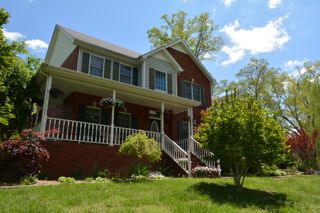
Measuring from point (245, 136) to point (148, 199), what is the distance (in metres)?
3.69

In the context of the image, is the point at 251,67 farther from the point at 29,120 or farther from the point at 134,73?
the point at 29,120

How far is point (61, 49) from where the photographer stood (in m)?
17.2

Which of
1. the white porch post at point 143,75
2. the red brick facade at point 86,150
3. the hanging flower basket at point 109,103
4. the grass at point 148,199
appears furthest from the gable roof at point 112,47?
the grass at point 148,199

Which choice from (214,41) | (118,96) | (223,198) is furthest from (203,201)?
(214,41)

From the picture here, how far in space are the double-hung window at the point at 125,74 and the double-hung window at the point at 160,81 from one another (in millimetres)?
1849

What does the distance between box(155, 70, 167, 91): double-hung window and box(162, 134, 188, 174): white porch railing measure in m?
4.65

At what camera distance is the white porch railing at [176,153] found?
12.1 meters

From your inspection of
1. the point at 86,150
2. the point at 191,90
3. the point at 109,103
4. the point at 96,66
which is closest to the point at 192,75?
the point at 191,90

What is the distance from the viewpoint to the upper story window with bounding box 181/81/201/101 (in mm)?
18641

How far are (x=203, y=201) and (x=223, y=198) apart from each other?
85 centimetres

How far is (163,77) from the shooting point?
17484mm

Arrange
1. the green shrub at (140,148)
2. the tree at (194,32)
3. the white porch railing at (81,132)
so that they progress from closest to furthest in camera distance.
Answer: the green shrub at (140,148) < the white porch railing at (81,132) < the tree at (194,32)

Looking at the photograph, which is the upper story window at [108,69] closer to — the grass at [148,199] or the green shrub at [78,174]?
the green shrub at [78,174]

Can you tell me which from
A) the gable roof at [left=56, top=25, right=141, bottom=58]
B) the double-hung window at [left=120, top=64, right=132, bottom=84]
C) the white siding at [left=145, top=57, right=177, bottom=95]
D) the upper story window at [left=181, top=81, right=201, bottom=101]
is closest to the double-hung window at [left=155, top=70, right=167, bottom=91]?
the white siding at [left=145, top=57, right=177, bottom=95]
